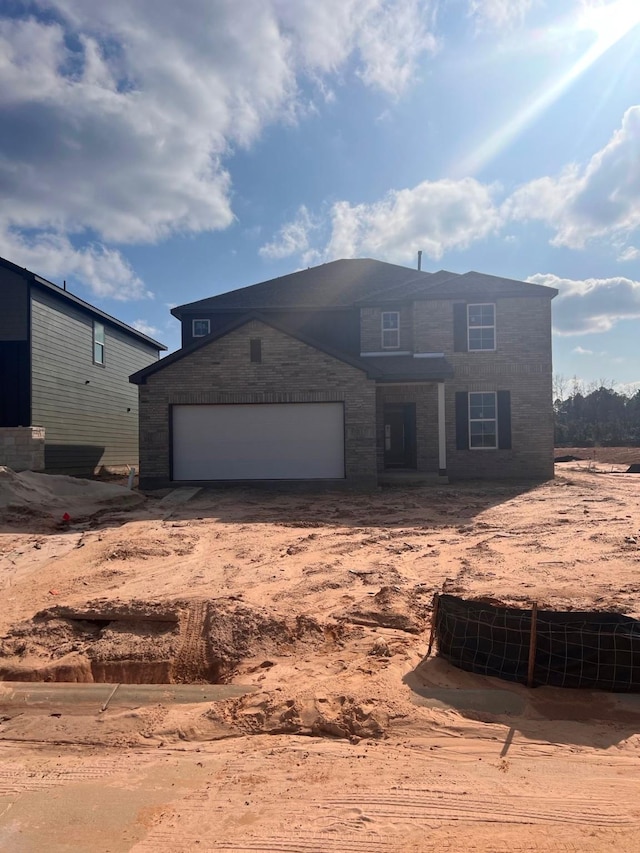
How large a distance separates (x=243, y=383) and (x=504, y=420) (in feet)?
28.2

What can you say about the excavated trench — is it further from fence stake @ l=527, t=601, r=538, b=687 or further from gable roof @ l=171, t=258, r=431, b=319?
gable roof @ l=171, t=258, r=431, b=319

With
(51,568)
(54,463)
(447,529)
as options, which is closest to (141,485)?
(54,463)

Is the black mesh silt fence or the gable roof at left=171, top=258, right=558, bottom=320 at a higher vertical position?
the gable roof at left=171, top=258, right=558, bottom=320

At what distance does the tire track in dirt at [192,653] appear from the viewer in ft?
16.1

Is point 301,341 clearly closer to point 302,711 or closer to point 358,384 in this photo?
point 358,384

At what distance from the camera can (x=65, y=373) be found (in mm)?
18531

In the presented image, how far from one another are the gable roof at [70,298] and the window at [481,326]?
1328 centimetres

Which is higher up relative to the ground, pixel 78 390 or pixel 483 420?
pixel 78 390

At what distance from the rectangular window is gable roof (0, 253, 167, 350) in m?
13.7

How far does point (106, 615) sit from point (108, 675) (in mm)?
827

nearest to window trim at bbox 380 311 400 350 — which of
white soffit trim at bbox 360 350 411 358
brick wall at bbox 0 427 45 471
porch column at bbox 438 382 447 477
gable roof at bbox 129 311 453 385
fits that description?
white soffit trim at bbox 360 350 411 358

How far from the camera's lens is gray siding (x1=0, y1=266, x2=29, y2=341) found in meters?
16.5

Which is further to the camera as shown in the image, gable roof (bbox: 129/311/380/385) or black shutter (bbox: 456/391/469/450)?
black shutter (bbox: 456/391/469/450)

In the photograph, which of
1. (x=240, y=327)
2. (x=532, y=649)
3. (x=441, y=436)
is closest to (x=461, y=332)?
(x=441, y=436)
